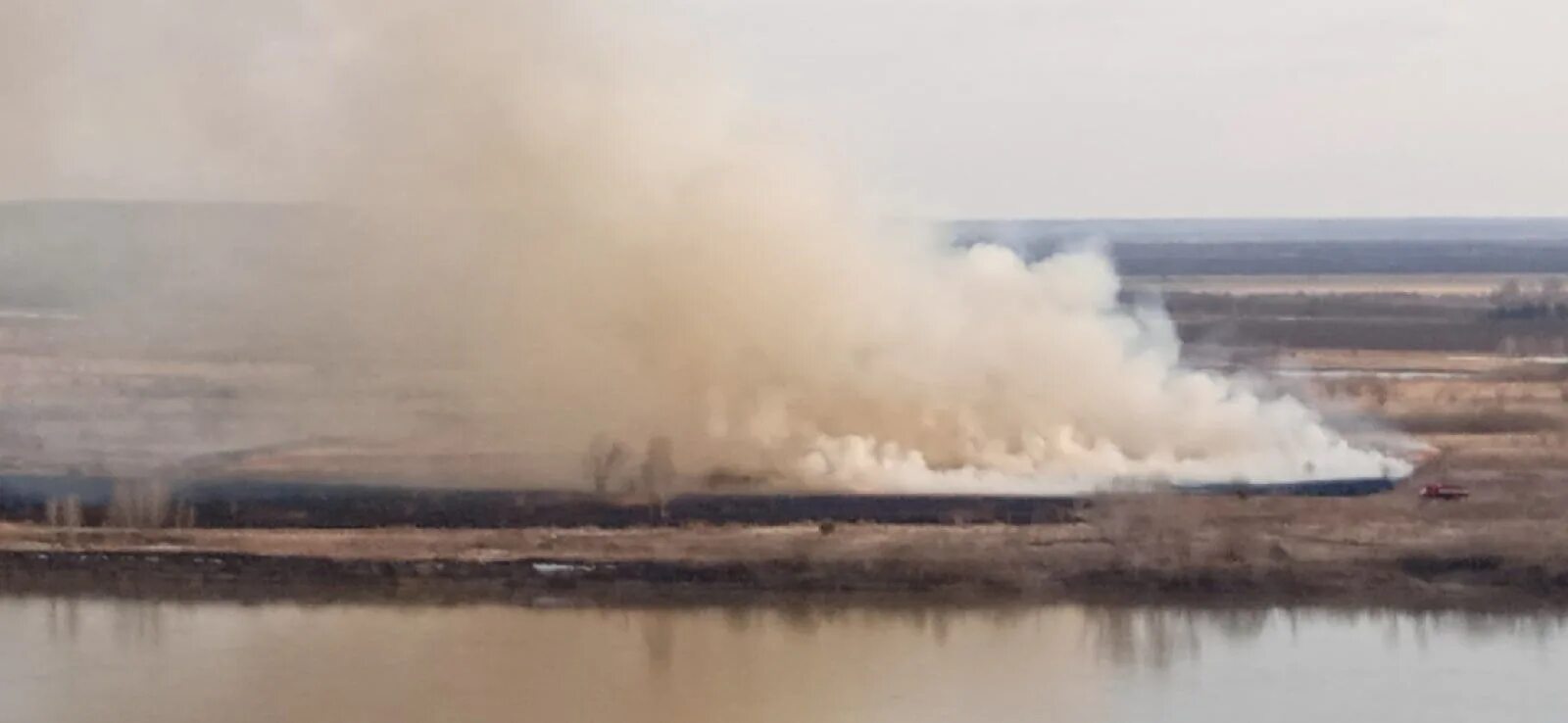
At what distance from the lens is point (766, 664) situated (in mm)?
16094

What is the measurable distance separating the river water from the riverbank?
1.38 ft

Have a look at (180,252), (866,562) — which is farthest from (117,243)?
(866,562)

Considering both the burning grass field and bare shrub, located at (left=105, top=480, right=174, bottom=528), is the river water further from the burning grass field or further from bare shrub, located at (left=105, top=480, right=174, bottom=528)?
bare shrub, located at (left=105, top=480, right=174, bottom=528)

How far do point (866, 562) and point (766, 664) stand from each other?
2.70 meters

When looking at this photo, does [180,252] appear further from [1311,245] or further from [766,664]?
[1311,245]

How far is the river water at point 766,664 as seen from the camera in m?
14.9

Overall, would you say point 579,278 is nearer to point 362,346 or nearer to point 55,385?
point 362,346

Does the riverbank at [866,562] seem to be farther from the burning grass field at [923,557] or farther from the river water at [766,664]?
the river water at [766,664]

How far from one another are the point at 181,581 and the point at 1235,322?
25.0 meters

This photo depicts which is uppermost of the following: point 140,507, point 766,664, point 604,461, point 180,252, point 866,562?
point 180,252

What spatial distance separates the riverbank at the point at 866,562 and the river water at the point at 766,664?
420 millimetres

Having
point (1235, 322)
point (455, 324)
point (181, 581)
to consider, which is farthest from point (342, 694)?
point (1235, 322)

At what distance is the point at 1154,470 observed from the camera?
21.8m

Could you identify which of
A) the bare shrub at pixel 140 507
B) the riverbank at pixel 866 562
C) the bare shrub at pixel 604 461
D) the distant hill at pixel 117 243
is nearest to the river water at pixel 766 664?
the riverbank at pixel 866 562
